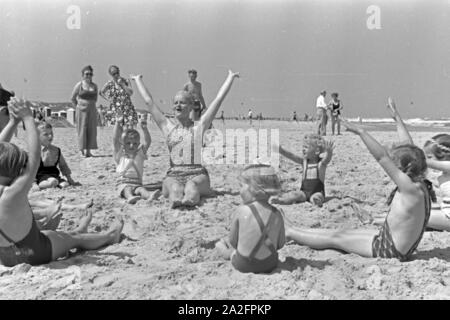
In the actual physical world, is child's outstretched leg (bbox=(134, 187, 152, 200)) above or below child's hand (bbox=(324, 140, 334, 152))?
below

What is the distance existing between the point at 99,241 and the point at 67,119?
21.3 meters

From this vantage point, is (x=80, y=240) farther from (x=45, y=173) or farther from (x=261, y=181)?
(x=45, y=173)

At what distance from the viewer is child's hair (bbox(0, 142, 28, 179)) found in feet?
9.19

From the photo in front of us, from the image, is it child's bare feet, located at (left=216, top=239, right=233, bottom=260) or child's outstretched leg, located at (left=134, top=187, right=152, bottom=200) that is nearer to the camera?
child's bare feet, located at (left=216, top=239, right=233, bottom=260)

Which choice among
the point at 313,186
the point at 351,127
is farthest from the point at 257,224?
the point at 313,186

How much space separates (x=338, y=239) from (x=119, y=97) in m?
5.76

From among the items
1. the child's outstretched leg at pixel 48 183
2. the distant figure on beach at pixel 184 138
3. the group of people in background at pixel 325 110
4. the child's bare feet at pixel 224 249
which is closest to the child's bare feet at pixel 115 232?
the child's bare feet at pixel 224 249

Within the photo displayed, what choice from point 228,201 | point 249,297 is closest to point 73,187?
point 228,201

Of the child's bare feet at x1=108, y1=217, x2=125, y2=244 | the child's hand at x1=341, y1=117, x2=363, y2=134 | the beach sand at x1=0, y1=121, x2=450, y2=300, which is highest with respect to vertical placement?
the child's hand at x1=341, y1=117, x2=363, y2=134

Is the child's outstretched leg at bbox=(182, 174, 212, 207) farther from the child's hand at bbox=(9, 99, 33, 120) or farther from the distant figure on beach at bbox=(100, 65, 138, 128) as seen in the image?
the distant figure on beach at bbox=(100, 65, 138, 128)

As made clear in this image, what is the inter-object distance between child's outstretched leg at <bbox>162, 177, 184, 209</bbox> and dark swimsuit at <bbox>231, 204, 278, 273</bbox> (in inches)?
69.7

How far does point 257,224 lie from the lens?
2.76m

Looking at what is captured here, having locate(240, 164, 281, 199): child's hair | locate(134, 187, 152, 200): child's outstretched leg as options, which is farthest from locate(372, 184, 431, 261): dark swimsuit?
locate(134, 187, 152, 200): child's outstretched leg

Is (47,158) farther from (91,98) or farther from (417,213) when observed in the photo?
(417,213)
